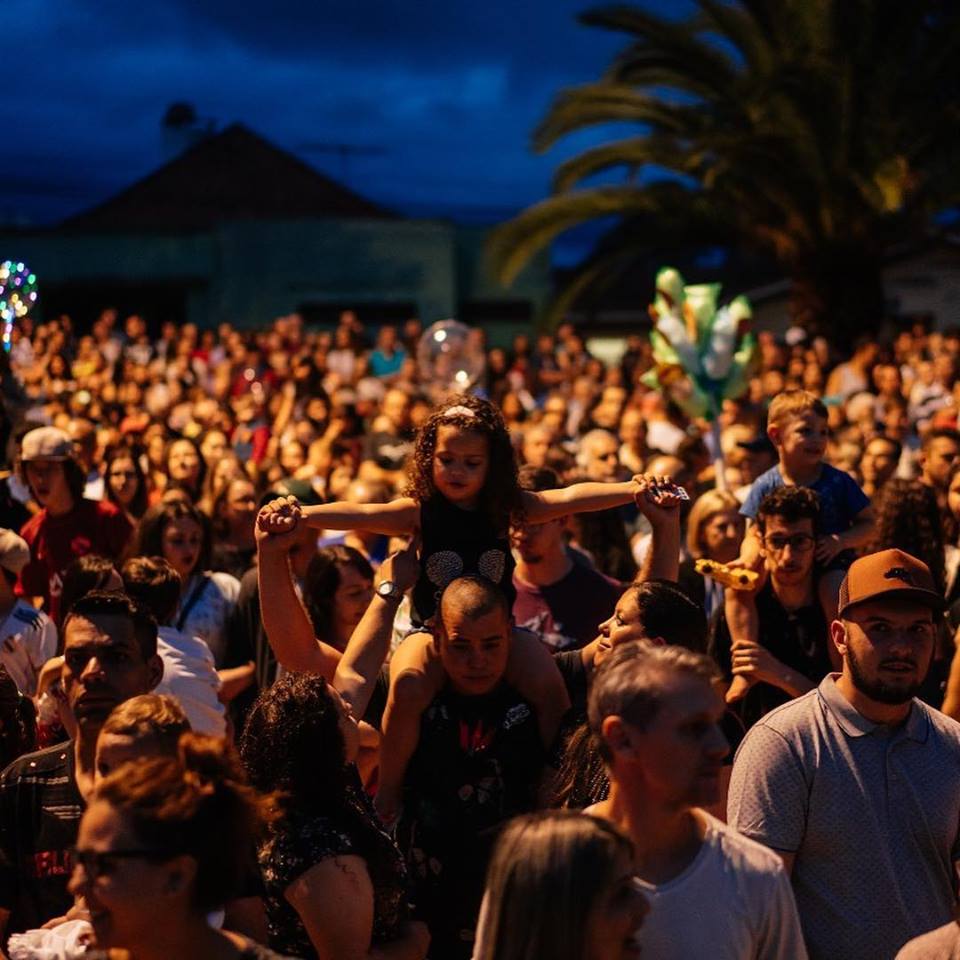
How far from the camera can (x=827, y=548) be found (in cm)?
565

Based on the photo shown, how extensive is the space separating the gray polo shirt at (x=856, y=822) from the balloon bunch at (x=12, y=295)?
826 cm

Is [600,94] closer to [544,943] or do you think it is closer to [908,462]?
[908,462]

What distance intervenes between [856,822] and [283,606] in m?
1.97

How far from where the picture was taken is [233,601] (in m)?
6.91

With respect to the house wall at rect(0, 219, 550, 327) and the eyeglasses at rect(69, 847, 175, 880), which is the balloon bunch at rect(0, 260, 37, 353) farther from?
the house wall at rect(0, 219, 550, 327)

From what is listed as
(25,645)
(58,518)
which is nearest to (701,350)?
(58,518)

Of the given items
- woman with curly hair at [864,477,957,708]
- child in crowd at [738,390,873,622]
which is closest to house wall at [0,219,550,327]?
woman with curly hair at [864,477,957,708]

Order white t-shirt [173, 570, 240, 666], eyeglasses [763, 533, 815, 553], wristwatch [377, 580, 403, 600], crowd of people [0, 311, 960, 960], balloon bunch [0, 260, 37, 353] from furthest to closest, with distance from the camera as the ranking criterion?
balloon bunch [0, 260, 37, 353], white t-shirt [173, 570, 240, 666], eyeglasses [763, 533, 815, 553], wristwatch [377, 580, 403, 600], crowd of people [0, 311, 960, 960]

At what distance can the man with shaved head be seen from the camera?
14.1 feet

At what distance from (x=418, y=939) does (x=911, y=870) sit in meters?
1.17

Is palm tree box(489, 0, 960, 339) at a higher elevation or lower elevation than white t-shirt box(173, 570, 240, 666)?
higher

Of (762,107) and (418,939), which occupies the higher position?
(762,107)

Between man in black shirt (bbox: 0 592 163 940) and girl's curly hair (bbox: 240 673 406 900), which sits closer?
girl's curly hair (bbox: 240 673 406 900)

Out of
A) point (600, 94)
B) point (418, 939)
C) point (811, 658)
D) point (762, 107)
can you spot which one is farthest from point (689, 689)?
point (600, 94)
